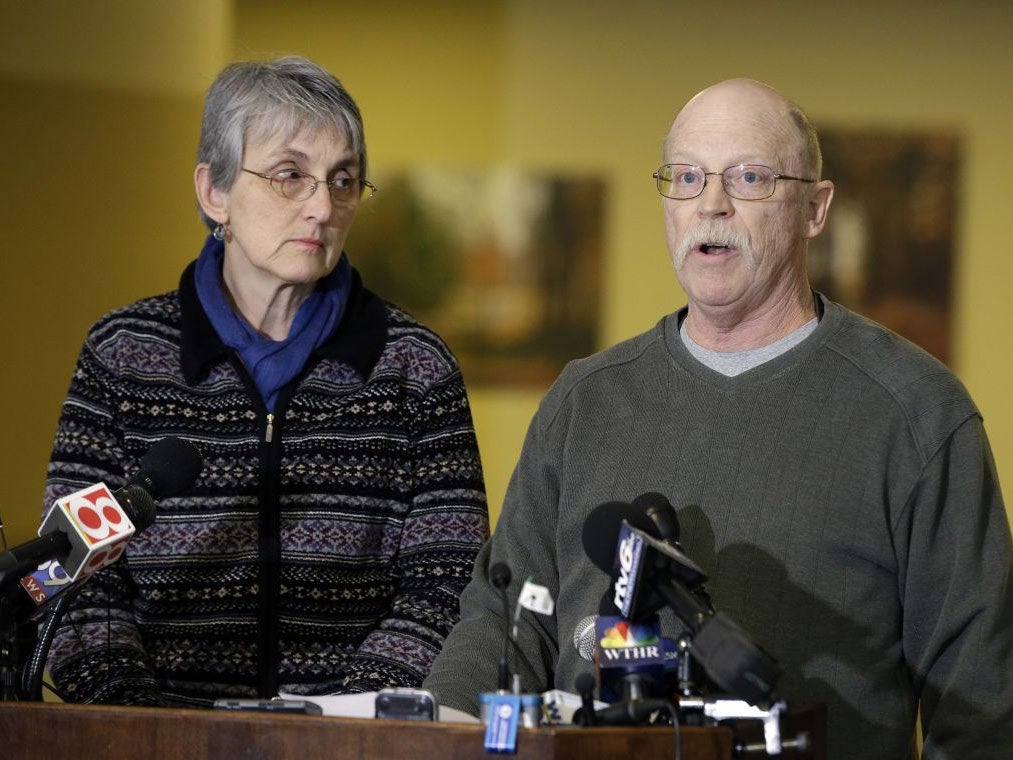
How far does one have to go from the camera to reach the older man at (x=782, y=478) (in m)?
1.95

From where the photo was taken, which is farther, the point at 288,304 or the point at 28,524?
the point at 28,524

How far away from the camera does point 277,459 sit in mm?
2455

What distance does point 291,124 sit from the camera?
8.02ft

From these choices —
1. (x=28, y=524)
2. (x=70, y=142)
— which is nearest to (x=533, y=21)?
(x=70, y=142)

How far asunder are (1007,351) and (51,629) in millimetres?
5291

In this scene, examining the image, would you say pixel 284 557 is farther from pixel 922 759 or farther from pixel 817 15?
pixel 817 15

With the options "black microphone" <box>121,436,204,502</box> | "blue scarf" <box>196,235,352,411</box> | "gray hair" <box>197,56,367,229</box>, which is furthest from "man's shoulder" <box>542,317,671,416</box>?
"black microphone" <box>121,436,204,502</box>

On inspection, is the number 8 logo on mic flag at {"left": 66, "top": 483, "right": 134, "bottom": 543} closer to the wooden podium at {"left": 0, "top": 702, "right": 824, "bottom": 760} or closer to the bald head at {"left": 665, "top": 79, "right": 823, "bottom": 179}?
the wooden podium at {"left": 0, "top": 702, "right": 824, "bottom": 760}


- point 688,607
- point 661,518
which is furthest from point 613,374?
point 688,607

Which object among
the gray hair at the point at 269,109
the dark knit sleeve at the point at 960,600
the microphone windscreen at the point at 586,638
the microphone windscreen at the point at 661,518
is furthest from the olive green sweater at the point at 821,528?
the gray hair at the point at 269,109

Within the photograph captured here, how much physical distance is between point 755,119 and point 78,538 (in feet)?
4.03

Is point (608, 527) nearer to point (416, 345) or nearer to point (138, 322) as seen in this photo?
point (416, 345)

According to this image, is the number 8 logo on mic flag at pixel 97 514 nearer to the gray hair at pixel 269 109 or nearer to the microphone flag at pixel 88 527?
the microphone flag at pixel 88 527

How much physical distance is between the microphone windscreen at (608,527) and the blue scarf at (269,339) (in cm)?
111
